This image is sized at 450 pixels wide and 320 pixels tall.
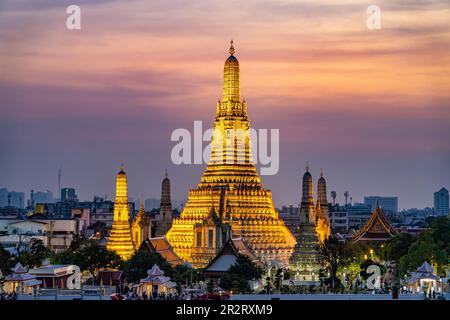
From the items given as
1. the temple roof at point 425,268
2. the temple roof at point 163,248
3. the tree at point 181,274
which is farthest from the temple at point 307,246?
the temple roof at point 425,268

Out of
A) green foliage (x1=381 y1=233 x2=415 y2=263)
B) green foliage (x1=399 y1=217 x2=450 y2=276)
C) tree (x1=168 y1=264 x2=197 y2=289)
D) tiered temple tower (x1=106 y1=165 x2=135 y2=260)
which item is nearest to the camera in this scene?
green foliage (x1=399 y1=217 x2=450 y2=276)

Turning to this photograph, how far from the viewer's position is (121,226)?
59.2 meters

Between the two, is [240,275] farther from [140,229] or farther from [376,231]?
[376,231]

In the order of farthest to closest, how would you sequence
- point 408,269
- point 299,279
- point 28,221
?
point 28,221, point 299,279, point 408,269

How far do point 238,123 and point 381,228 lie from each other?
13418mm

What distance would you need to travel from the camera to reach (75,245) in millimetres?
60688

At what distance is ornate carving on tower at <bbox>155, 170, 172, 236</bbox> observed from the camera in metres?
65.2

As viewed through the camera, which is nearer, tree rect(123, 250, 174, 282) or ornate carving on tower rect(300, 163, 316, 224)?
tree rect(123, 250, 174, 282)

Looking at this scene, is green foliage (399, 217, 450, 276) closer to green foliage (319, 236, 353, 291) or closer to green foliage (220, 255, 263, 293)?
green foliage (319, 236, 353, 291)

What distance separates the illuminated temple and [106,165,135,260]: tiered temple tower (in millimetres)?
1841

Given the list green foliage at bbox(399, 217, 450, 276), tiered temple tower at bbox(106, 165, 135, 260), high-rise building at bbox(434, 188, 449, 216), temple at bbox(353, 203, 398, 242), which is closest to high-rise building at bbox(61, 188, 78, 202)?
high-rise building at bbox(434, 188, 449, 216)

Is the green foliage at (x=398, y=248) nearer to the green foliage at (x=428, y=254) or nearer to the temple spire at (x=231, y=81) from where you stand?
the green foliage at (x=428, y=254)
